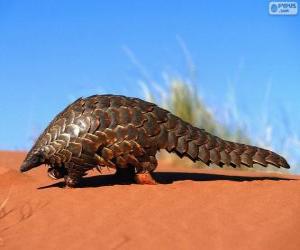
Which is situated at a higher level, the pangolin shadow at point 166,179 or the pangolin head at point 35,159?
the pangolin head at point 35,159

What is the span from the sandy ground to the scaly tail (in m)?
0.33

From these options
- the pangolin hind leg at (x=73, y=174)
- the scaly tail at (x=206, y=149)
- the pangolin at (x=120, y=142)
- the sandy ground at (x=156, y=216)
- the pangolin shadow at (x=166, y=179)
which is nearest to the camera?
the sandy ground at (x=156, y=216)

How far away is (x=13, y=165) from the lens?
11.2 metres

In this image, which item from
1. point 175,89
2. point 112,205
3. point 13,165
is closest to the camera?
point 112,205

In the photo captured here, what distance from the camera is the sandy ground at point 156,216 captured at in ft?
16.6

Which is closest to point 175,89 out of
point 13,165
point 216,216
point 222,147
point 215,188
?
point 13,165

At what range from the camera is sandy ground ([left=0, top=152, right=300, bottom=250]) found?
505cm

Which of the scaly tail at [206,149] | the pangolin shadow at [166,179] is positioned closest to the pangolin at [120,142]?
the scaly tail at [206,149]

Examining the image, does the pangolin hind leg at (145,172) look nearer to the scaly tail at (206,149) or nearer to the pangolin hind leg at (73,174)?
the scaly tail at (206,149)

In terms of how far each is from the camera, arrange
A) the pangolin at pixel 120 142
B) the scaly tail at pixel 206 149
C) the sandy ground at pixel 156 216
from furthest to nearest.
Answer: the scaly tail at pixel 206 149, the pangolin at pixel 120 142, the sandy ground at pixel 156 216

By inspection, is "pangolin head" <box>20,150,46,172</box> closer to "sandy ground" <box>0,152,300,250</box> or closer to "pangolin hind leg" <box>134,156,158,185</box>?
"sandy ground" <box>0,152,300,250</box>

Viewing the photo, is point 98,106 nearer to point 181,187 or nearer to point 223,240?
point 181,187

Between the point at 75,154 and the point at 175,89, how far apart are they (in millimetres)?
6164

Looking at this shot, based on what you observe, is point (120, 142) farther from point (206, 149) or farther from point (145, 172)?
point (206, 149)
